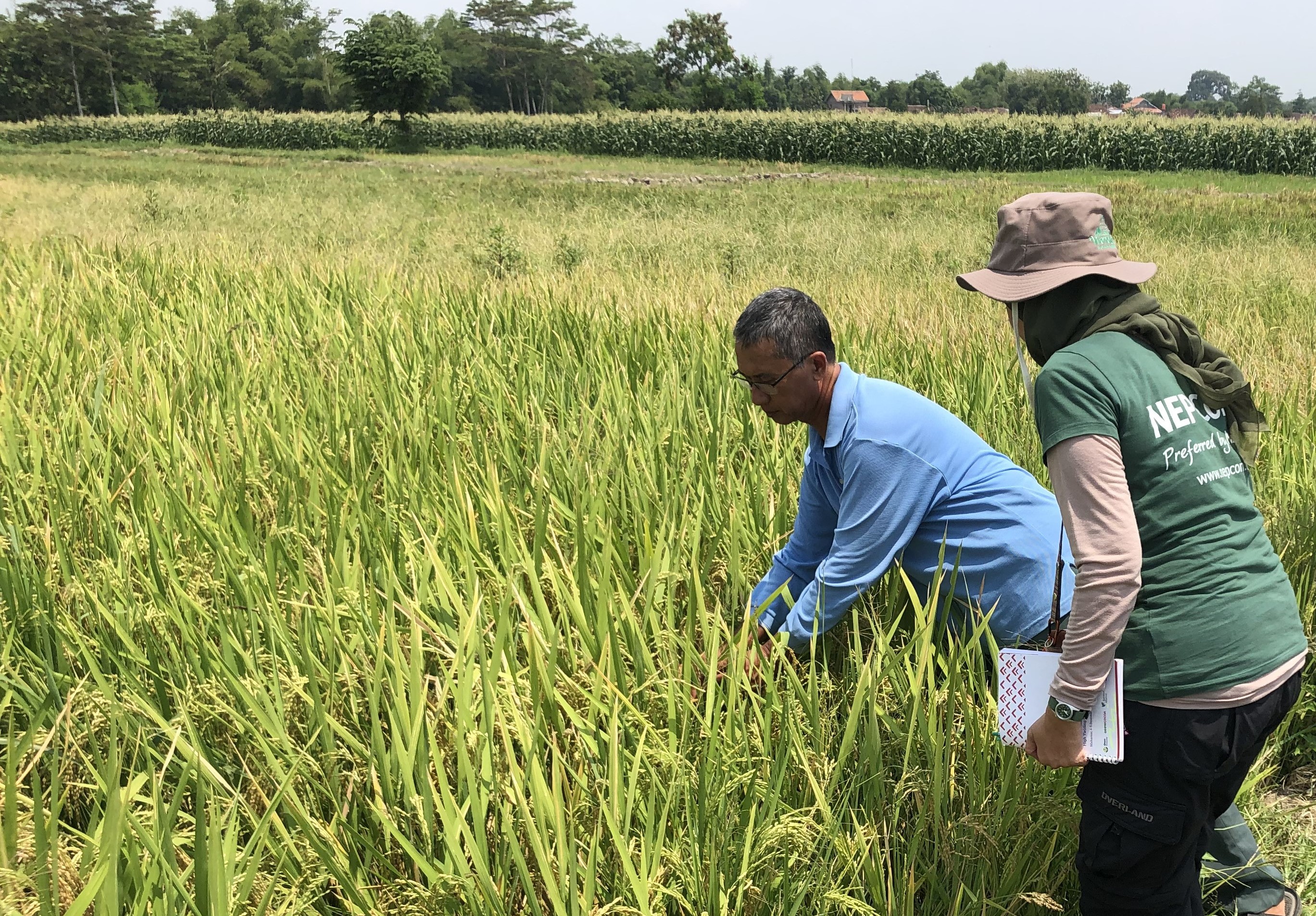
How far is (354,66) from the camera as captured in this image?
131 ft

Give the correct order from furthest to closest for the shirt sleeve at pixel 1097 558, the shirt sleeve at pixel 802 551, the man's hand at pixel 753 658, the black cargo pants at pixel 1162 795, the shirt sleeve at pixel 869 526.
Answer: the shirt sleeve at pixel 802 551
the shirt sleeve at pixel 869 526
the man's hand at pixel 753 658
the black cargo pants at pixel 1162 795
the shirt sleeve at pixel 1097 558

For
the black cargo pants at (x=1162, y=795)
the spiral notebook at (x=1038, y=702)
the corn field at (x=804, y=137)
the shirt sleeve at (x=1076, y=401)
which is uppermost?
the corn field at (x=804, y=137)

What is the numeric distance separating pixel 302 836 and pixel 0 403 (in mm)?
2622

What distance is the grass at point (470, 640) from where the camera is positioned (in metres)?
1.47

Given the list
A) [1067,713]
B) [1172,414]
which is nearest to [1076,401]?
[1172,414]

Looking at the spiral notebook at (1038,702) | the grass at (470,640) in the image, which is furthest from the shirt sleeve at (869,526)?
the spiral notebook at (1038,702)

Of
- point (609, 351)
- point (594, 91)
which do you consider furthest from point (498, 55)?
point (609, 351)

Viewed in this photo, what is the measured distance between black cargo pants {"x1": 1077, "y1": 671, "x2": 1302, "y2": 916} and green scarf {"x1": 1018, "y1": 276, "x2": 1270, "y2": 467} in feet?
1.45

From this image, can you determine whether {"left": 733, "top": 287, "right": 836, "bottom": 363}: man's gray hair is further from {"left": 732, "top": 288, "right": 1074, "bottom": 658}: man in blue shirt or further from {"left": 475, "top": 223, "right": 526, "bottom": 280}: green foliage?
{"left": 475, "top": 223, "right": 526, "bottom": 280}: green foliage

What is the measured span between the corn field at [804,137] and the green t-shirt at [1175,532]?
3219cm

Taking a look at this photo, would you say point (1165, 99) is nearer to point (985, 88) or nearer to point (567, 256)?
point (985, 88)

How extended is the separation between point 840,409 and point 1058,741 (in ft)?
2.68

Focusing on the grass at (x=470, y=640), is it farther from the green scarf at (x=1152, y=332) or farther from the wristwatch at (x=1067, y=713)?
the green scarf at (x=1152, y=332)

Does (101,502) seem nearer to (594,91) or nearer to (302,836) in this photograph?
(302,836)
